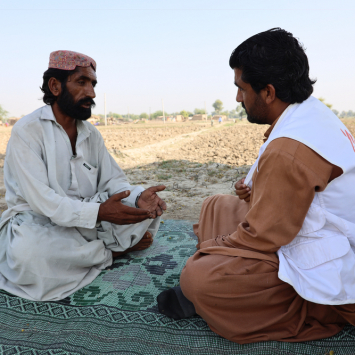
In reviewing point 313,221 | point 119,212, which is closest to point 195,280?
point 313,221

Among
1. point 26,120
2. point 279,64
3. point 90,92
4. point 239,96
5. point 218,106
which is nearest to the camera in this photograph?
point 279,64

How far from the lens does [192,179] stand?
23.6 ft

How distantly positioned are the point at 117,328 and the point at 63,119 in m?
1.84

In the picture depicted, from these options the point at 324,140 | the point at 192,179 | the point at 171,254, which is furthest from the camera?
the point at 192,179

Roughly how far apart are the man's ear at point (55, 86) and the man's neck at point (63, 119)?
0.10 meters

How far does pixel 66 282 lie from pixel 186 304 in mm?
991

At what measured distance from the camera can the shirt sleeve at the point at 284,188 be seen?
1.78 metres

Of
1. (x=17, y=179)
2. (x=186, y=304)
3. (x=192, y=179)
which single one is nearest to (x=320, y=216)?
(x=186, y=304)

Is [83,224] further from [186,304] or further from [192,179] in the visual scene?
[192,179]

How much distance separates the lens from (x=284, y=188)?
1811 mm

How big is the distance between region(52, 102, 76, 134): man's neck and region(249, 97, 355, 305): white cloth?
1.91m

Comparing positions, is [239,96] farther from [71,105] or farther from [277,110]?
[71,105]

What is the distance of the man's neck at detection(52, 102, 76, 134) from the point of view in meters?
3.06

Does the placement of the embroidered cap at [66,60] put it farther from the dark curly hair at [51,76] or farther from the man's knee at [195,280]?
the man's knee at [195,280]
